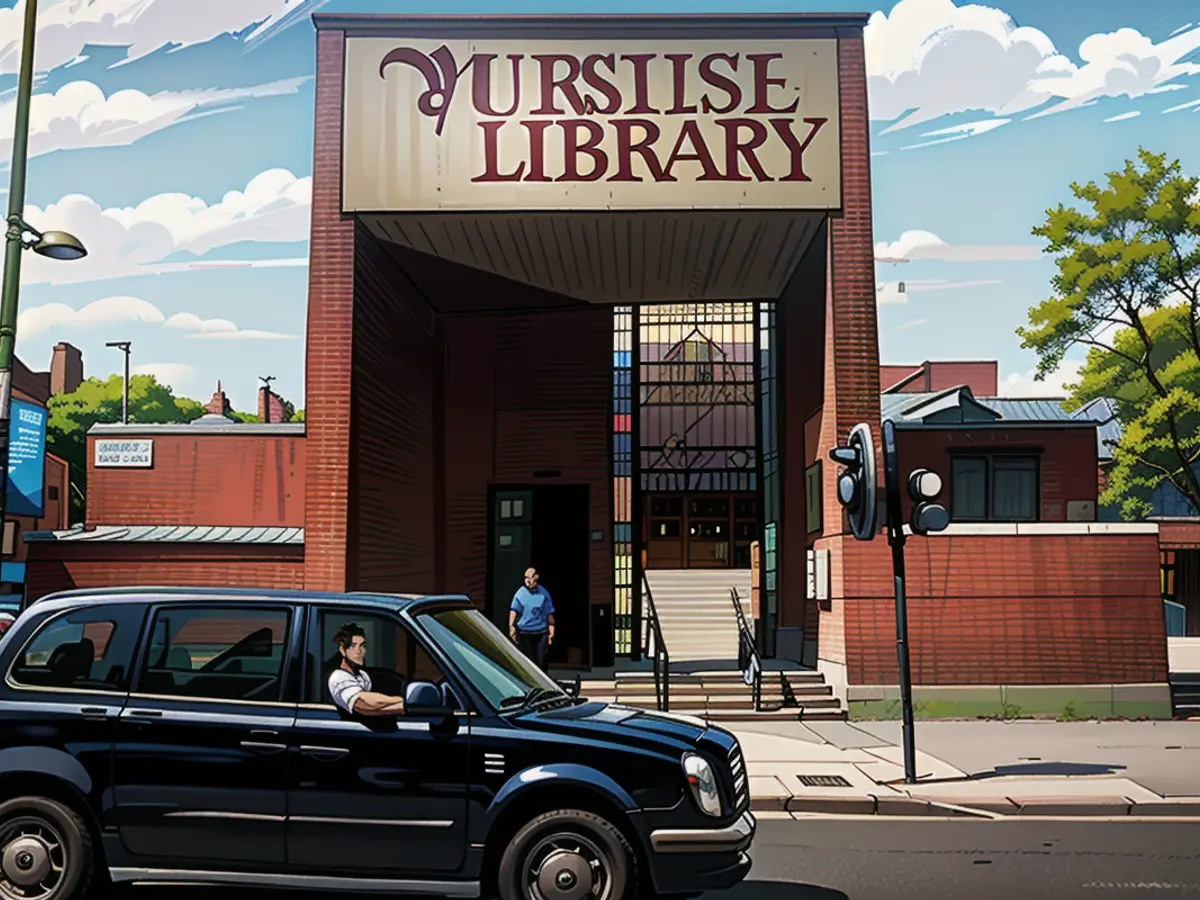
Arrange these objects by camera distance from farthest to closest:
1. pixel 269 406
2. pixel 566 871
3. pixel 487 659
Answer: pixel 269 406 → pixel 487 659 → pixel 566 871

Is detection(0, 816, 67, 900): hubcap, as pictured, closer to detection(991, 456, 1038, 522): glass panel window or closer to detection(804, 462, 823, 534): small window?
detection(804, 462, 823, 534): small window

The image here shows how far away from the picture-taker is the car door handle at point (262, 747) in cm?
625

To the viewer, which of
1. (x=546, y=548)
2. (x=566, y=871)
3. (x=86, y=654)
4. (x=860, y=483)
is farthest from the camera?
(x=546, y=548)

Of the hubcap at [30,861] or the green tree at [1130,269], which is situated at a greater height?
the green tree at [1130,269]

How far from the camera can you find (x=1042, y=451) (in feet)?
83.0

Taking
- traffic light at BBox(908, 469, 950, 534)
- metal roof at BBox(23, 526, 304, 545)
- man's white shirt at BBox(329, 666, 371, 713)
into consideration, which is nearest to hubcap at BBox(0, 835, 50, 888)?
man's white shirt at BBox(329, 666, 371, 713)

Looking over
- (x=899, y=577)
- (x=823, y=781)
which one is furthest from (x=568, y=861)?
(x=899, y=577)

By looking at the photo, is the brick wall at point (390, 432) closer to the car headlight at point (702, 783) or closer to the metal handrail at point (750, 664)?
the metal handrail at point (750, 664)

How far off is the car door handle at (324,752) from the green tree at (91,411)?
6344 cm

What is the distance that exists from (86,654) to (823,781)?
269 inches

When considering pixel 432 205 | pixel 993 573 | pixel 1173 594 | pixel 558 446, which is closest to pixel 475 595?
pixel 558 446

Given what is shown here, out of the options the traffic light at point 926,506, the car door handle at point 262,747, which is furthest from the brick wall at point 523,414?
the car door handle at point 262,747

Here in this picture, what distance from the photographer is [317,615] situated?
6.58m

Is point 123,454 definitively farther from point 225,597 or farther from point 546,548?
point 225,597
